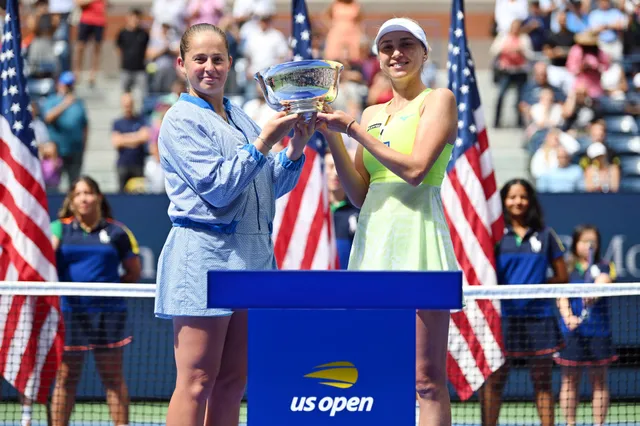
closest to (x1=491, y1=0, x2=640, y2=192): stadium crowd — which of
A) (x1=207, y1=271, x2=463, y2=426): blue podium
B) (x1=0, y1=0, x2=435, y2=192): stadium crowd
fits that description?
(x1=0, y1=0, x2=435, y2=192): stadium crowd

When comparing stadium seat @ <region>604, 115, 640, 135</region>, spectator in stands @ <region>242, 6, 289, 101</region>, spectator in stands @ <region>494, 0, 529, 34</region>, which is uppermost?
spectator in stands @ <region>494, 0, 529, 34</region>

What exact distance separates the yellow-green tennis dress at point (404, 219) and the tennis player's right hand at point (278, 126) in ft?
1.91

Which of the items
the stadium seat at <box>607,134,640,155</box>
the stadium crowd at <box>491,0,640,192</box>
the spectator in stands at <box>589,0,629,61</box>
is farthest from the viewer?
the spectator in stands at <box>589,0,629,61</box>

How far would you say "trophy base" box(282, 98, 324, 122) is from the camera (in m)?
4.38

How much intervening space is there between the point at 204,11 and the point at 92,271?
884cm

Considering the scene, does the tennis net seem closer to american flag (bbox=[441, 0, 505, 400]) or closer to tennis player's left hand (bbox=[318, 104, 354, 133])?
american flag (bbox=[441, 0, 505, 400])

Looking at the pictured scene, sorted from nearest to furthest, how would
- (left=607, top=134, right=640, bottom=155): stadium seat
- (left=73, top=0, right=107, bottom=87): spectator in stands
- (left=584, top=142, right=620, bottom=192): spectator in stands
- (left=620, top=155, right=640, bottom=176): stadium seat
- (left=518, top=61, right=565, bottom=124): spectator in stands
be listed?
(left=584, top=142, right=620, bottom=192): spectator in stands
(left=620, top=155, right=640, bottom=176): stadium seat
(left=607, top=134, right=640, bottom=155): stadium seat
(left=518, top=61, right=565, bottom=124): spectator in stands
(left=73, top=0, right=107, bottom=87): spectator in stands

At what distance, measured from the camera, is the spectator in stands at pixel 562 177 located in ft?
36.7

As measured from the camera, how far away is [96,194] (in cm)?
813

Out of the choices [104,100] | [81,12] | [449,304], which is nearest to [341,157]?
[449,304]

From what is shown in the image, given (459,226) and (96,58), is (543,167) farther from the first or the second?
(96,58)

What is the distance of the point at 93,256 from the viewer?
8.06 meters

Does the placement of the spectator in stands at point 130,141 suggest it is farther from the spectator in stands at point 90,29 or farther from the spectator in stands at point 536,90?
the spectator in stands at point 536,90

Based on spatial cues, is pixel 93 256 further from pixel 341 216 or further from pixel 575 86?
pixel 575 86
